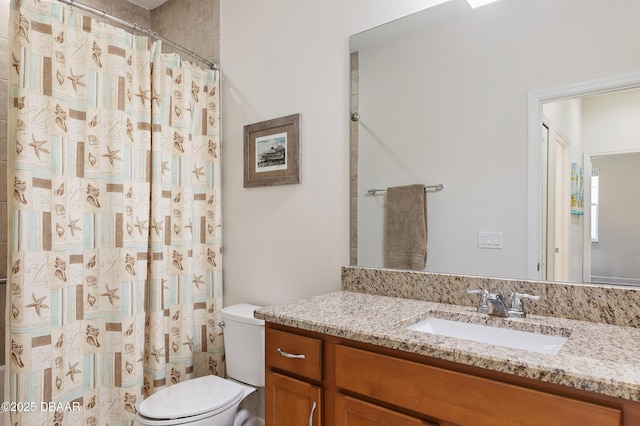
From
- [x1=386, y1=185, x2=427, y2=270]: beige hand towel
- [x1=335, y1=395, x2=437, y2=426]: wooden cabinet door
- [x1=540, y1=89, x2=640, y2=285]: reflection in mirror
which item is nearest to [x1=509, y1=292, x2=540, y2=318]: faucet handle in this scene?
[x1=540, y1=89, x2=640, y2=285]: reflection in mirror

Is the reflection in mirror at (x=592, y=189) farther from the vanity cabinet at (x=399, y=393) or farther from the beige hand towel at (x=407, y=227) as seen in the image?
the vanity cabinet at (x=399, y=393)

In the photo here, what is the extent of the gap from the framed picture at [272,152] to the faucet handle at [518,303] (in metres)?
1.14

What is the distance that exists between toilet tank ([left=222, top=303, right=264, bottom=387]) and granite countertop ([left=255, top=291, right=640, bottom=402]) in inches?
20.6

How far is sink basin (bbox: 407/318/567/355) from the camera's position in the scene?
113 centimetres

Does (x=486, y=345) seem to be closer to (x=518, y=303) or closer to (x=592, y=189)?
(x=518, y=303)

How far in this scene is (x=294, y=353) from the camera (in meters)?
1.26

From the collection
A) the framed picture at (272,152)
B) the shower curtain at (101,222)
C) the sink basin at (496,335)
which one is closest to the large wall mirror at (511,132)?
the sink basin at (496,335)

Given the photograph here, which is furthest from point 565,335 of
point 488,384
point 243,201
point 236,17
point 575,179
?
point 236,17

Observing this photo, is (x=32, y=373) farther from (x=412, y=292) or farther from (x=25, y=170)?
(x=412, y=292)

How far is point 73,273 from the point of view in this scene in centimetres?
169

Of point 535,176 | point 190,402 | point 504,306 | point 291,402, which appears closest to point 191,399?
point 190,402

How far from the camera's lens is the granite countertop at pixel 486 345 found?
79cm

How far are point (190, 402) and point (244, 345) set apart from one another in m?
0.38

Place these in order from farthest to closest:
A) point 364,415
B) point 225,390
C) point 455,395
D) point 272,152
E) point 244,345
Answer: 1. point 272,152
2. point 244,345
3. point 225,390
4. point 364,415
5. point 455,395
